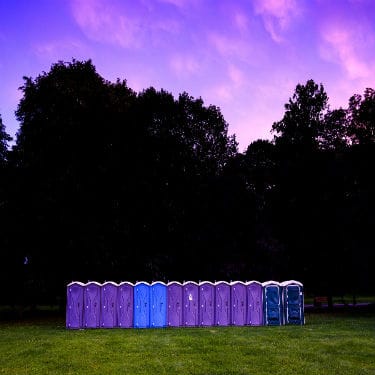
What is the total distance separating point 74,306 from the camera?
15805mm

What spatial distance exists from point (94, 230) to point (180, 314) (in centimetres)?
656

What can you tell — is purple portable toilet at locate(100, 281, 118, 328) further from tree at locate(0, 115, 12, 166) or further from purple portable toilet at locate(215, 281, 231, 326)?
tree at locate(0, 115, 12, 166)

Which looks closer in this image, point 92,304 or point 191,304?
point 92,304

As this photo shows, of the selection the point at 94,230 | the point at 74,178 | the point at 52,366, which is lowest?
the point at 52,366

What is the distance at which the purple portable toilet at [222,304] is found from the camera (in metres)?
16.1

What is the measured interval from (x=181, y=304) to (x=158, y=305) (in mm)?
760

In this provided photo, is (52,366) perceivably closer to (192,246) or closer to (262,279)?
(192,246)

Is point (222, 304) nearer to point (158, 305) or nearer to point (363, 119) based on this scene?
point (158, 305)

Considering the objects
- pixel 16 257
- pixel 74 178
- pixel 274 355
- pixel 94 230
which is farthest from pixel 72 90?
pixel 274 355

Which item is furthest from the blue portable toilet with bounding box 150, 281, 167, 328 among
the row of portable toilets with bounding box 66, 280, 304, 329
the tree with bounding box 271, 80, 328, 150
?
the tree with bounding box 271, 80, 328, 150

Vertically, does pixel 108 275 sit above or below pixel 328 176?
below

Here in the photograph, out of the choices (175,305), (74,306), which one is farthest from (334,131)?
(74,306)

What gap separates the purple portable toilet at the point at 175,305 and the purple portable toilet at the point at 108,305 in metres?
1.77

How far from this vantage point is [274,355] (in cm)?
995
